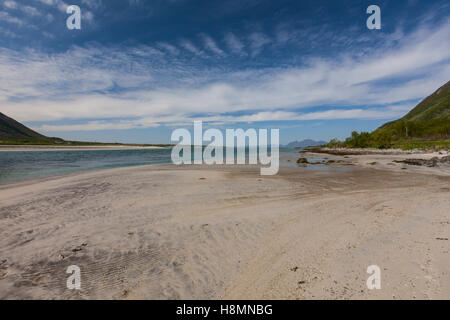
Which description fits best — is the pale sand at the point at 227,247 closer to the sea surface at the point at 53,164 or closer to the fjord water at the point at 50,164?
the sea surface at the point at 53,164

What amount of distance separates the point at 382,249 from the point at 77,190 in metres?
18.1

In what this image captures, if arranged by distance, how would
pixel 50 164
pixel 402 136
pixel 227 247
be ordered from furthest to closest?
pixel 402 136, pixel 50 164, pixel 227 247

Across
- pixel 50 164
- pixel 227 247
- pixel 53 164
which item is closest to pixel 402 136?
pixel 227 247

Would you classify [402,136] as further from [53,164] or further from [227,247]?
[53,164]

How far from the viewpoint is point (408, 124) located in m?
133

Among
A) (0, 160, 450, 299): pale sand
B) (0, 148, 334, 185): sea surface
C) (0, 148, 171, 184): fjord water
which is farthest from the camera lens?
(0, 148, 171, 184): fjord water

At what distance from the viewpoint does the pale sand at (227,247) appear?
173 inches

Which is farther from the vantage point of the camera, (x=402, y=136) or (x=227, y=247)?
(x=402, y=136)

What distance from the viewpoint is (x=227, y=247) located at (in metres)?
6.39

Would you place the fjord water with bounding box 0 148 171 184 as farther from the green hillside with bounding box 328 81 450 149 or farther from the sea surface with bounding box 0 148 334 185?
the green hillside with bounding box 328 81 450 149

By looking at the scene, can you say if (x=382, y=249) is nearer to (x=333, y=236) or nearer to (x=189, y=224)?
(x=333, y=236)

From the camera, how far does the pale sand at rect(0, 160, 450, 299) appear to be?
4.41m

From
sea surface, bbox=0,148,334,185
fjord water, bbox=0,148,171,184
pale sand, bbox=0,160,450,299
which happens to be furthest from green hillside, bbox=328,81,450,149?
pale sand, bbox=0,160,450,299
